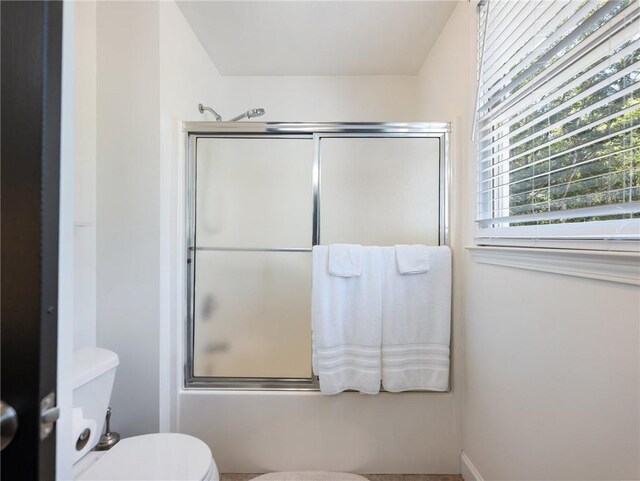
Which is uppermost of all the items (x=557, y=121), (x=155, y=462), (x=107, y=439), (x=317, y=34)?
(x=317, y=34)

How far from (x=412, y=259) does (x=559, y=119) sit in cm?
82

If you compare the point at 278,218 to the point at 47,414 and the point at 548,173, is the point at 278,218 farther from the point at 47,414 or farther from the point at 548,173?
the point at 47,414

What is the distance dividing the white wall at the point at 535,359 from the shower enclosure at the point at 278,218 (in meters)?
0.28

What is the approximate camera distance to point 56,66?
16.6 inches

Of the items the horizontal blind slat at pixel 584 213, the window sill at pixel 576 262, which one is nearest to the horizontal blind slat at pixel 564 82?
the horizontal blind slat at pixel 584 213

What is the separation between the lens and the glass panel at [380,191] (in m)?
1.77

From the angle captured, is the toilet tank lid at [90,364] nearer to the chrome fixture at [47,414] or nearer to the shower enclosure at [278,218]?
the shower enclosure at [278,218]

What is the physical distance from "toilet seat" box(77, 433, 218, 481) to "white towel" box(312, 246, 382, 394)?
633 millimetres

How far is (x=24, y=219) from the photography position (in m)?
0.39

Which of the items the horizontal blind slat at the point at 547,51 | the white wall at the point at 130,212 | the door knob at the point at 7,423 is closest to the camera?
the door knob at the point at 7,423

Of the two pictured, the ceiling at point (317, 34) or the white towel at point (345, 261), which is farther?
the ceiling at point (317, 34)

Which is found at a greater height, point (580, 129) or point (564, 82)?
point (564, 82)

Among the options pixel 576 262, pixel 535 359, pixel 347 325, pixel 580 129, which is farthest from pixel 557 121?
pixel 347 325

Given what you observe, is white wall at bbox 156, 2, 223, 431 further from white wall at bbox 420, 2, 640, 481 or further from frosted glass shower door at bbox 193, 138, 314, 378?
white wall at bbox 420, 2, 640, 481
